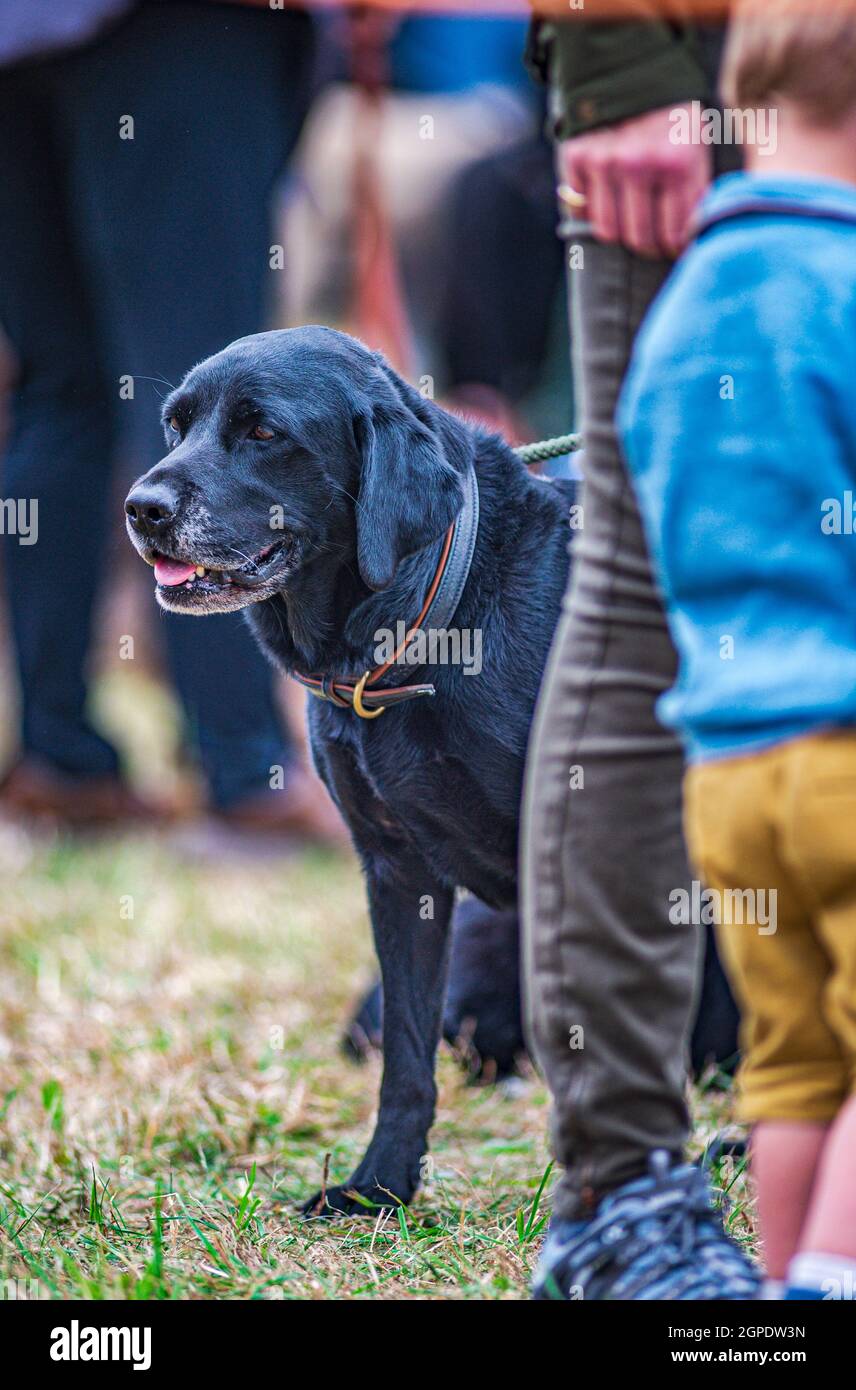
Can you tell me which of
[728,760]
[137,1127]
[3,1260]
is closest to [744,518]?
[728,760]

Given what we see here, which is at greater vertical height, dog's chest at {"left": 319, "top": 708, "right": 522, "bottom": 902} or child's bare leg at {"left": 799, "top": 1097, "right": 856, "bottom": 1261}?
dog's chest at {"left": 319, "top": 708, "right": 522, "bottom": 902}

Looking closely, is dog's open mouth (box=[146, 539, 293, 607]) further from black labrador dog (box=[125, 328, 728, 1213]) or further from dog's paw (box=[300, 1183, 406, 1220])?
dog's paw (box=[300, 1183, 406, 1220])

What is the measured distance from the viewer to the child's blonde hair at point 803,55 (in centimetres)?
137

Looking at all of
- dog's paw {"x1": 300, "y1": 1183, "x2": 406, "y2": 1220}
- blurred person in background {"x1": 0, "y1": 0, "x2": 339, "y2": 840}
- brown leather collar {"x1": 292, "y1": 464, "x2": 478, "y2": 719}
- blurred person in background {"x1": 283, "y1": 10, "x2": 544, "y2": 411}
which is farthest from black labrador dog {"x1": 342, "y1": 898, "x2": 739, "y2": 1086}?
blurred person in background {"x1": 283, "y1": 10, "x2": 544, "y2": 411}

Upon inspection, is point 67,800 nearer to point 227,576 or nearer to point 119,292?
point 119,292

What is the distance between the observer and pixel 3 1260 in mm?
1876

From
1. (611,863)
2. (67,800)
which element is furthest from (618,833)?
(67,800)

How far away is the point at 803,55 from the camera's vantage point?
138 cm

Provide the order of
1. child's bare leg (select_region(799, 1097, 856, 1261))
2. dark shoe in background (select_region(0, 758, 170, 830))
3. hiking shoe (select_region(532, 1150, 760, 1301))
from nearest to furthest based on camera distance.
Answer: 1. child's bare leg (select_region(799, 1097, 856, 1261))
2. hiking shoe (select_region(532, 1150, 760, 1301))
3. dark shoe in background (select_region(0, 758, 170, 830))

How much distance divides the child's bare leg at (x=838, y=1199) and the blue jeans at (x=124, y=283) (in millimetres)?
1906

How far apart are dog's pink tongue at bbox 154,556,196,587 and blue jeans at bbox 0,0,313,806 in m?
0.70

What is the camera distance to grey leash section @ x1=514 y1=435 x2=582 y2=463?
2.15 m

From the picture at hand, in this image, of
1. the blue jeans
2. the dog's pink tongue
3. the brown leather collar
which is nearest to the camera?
the brown leather collar
